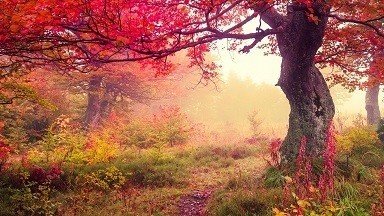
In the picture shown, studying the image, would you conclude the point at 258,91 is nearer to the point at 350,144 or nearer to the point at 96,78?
the point at 96,78

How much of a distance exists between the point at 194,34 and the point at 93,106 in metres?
12.1

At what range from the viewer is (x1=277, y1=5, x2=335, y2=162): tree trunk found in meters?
7.45

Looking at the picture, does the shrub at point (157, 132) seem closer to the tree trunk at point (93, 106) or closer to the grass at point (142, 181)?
the grass at point (142, 181)

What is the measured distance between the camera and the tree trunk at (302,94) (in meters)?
7.45

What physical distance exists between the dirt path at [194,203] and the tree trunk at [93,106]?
11.6m

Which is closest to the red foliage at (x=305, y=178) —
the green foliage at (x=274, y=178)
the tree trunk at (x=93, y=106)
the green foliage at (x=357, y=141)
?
the green foliage at (x=274, y=178)

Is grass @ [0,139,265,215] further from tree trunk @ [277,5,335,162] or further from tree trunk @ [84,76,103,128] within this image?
tree trunk @ [84,76,103,128]

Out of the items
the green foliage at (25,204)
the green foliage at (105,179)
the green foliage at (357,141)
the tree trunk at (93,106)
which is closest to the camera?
the green foliage at (25,204)

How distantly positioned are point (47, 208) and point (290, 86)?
19.9ft

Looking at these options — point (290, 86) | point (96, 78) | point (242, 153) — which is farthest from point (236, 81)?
point (290, 86)

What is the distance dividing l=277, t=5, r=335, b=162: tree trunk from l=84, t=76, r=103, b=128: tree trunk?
12.3 meters

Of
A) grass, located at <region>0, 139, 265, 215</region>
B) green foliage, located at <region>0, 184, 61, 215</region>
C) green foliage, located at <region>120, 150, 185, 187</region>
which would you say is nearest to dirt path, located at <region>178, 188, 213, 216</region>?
grass, located at <region>0, 139, 265, 215</region>

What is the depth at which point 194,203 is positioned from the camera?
22.6ft

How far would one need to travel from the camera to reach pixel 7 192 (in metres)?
6.76
